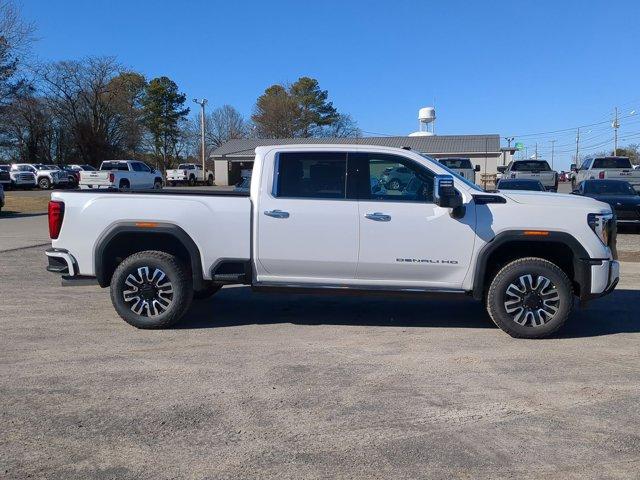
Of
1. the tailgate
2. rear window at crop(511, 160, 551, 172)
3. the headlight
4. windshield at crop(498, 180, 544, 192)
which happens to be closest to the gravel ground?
the headlight

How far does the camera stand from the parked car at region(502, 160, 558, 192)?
25.4m

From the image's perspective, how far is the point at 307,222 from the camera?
21.5ft

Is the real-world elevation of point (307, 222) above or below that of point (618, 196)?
below

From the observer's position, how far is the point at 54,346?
618 cm


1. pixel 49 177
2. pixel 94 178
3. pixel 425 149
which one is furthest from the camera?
pixel 425 149

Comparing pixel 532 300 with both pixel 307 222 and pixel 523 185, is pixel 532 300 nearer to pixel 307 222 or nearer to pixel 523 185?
pixel 307 222

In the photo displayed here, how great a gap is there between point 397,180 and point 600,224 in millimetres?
2143

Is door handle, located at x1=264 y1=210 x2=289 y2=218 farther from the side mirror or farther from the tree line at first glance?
the tree line

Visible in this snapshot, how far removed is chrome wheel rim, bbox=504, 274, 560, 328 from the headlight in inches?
27.8

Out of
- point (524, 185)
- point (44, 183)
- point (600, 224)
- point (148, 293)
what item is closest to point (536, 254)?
point (600, 224)

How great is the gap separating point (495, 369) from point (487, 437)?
4.80 ft

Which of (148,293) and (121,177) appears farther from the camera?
(121,177)

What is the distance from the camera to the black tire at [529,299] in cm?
645

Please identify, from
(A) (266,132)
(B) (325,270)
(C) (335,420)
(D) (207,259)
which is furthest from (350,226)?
(A) (266,132)
